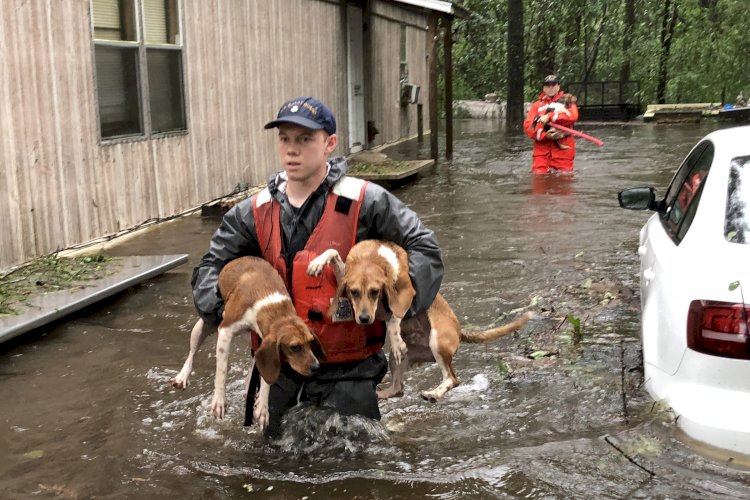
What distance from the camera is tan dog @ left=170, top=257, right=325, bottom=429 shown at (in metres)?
3.62

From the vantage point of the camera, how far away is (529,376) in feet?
18.3

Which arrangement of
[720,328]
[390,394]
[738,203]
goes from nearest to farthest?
[720,328] < [738,203] < [390,394]

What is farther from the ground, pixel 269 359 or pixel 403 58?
pixel 403 58

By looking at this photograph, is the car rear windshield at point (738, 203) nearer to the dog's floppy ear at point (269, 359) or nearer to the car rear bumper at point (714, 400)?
the car rear bumper at point (714, 400)

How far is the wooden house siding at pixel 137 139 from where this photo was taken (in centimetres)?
808

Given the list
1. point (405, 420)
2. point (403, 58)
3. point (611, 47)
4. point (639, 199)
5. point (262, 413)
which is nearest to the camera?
point (262, 413)

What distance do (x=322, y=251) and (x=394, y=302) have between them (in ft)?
1.29

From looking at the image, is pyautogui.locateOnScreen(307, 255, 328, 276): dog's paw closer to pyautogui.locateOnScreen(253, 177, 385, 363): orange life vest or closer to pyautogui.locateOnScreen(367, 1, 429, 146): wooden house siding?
pyautogui.locateOnScreen(253, 177, 385, 363): orange life vest

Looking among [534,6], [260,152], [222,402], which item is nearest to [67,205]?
[260,152]

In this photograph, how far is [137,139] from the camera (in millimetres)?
10086

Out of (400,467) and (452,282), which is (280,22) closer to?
(452,282)

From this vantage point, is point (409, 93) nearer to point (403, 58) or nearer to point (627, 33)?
point (403, 58)

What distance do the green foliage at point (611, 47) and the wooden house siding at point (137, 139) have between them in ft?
61.5

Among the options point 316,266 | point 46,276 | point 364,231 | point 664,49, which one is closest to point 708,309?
point 364,231
